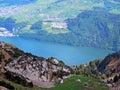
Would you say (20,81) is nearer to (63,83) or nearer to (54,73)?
(63,83)

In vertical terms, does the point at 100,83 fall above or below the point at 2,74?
below

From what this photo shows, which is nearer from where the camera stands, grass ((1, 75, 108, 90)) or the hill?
grass ((1, 75, 108, 90))

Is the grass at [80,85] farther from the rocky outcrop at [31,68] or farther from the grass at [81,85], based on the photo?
the rocky outcrop at [31,68]

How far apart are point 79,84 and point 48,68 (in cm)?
1680

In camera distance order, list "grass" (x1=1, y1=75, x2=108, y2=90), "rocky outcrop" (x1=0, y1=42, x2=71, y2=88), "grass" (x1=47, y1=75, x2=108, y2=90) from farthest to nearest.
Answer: "rocky outcrop" (x1=0, y1=42, x2=71, y2=88)
"grass" (x1=47, y1=75, x2=108, y2=90)
"grass" (x1=1, y1=75, x2=108, y2=90)

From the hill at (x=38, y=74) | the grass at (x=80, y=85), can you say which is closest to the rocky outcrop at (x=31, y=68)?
the hill at (x=38, y=74)

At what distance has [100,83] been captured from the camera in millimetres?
110375

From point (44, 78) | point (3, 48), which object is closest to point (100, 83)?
point (44, 78)

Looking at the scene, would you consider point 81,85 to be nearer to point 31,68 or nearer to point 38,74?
point 38,74

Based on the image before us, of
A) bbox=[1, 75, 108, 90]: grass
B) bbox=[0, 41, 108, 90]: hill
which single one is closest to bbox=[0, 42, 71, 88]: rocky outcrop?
bbox=[0, 41, 108, 90]: hill

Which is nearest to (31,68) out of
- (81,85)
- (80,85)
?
(80,85)

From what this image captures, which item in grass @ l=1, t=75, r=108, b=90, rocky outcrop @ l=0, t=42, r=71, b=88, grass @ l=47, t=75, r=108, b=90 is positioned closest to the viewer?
grass @ l=1, t=75, r=108, b=90

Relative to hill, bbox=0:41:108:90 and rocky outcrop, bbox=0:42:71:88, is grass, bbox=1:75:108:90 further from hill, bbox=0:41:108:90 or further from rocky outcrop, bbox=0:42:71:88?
rocky outcrop, bbox=0:42:71:88

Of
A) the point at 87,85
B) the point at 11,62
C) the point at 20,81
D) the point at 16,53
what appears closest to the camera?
Result: the point at 20,81
